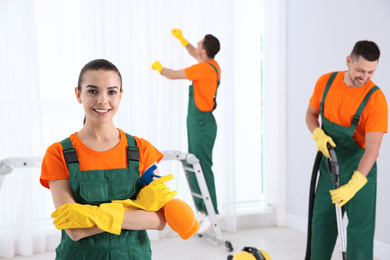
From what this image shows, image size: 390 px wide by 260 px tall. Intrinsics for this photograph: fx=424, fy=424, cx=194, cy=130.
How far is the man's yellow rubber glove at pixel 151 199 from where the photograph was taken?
1.29 metres

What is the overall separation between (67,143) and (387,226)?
265 centimetres

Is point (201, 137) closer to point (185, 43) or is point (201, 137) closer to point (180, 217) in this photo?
point (185, 43)

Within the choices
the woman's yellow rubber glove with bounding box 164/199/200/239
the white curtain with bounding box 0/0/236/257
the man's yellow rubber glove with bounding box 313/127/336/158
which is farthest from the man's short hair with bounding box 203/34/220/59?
the woman's yellow rubber glove with bounding box 164/199/200/239

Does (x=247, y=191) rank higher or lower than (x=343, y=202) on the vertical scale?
lower

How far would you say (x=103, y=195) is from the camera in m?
1.29

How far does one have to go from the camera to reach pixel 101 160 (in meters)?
1.30

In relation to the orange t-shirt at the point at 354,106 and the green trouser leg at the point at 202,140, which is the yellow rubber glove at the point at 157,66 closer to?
the green trouser leg at the point at 202,140

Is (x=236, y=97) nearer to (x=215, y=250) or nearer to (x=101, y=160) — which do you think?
(x=215, y=250)

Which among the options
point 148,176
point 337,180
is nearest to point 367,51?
point 337,180

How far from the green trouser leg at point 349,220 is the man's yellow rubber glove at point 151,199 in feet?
4.43

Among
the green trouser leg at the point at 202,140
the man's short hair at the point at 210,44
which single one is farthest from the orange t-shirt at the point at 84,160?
the man's short hair at the point at 210,44

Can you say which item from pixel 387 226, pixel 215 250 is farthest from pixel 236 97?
pixel 387 226

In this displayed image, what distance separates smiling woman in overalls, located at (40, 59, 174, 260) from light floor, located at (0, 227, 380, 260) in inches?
78.1

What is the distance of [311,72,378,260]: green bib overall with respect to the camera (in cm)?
233
